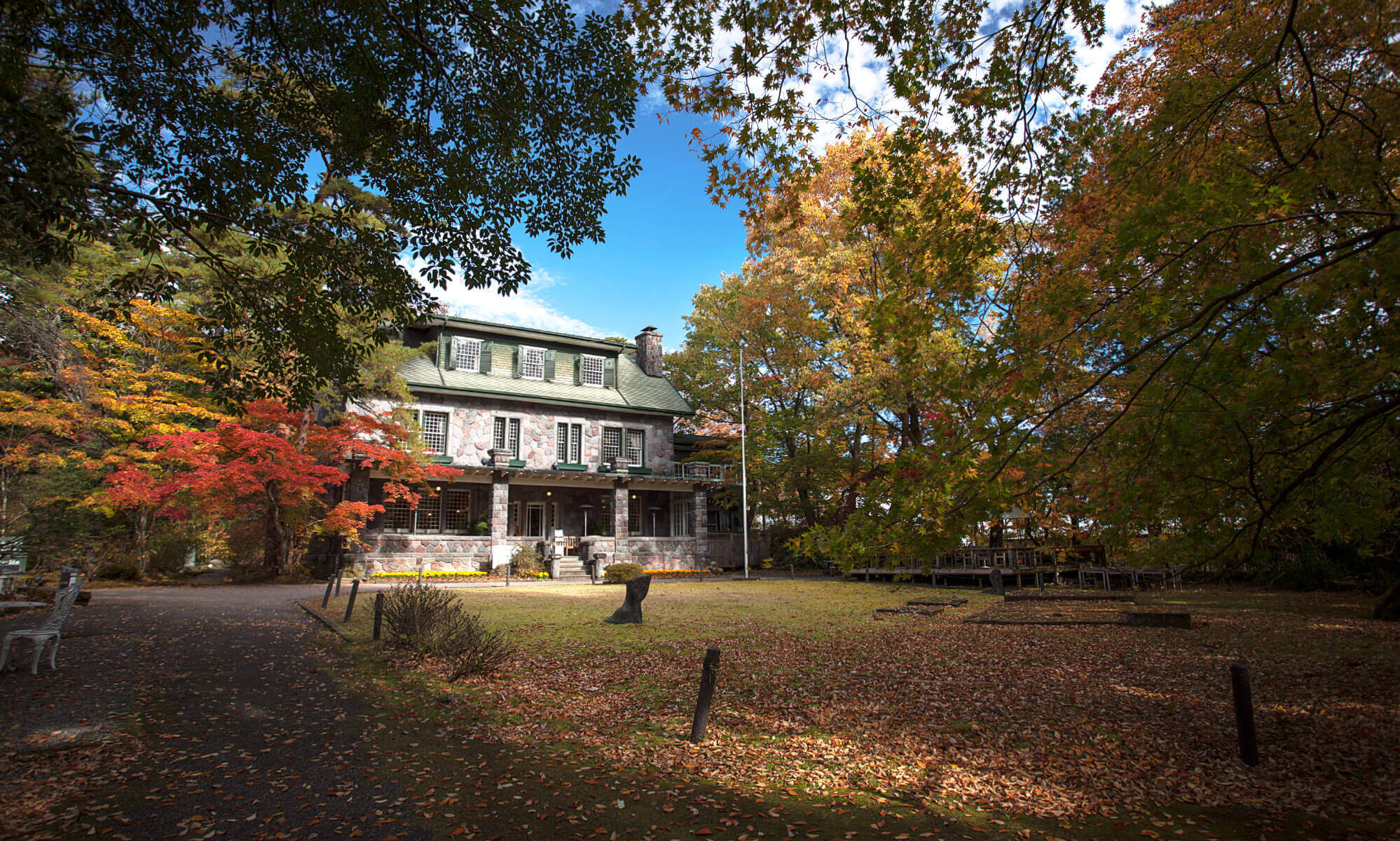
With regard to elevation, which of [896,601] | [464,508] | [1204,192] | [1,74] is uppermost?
[1,74]

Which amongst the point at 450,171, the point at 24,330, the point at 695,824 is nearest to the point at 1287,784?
the point at 695,824

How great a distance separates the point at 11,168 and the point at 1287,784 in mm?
10655

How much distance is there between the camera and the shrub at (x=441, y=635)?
26.6 feet

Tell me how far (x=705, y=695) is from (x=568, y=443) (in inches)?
958

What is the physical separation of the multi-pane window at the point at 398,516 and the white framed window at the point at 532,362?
7340 mm

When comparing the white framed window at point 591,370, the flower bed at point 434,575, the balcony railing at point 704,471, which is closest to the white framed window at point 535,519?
the flower bed at point 434,575

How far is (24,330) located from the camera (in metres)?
15.7

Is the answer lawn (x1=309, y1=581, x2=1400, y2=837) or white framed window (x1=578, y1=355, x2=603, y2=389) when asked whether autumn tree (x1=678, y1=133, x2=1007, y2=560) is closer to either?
lawn (x1=309, y1=581, x2=1400, y2=837)

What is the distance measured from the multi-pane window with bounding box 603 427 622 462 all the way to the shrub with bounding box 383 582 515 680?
64.6 ft

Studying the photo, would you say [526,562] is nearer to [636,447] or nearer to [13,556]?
[636,447]

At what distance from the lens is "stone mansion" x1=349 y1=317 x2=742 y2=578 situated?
86.6 feet

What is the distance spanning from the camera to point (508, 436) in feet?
92.2

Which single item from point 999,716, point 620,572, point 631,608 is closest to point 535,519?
point 620,572

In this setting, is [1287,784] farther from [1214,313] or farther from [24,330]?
[24,330]
